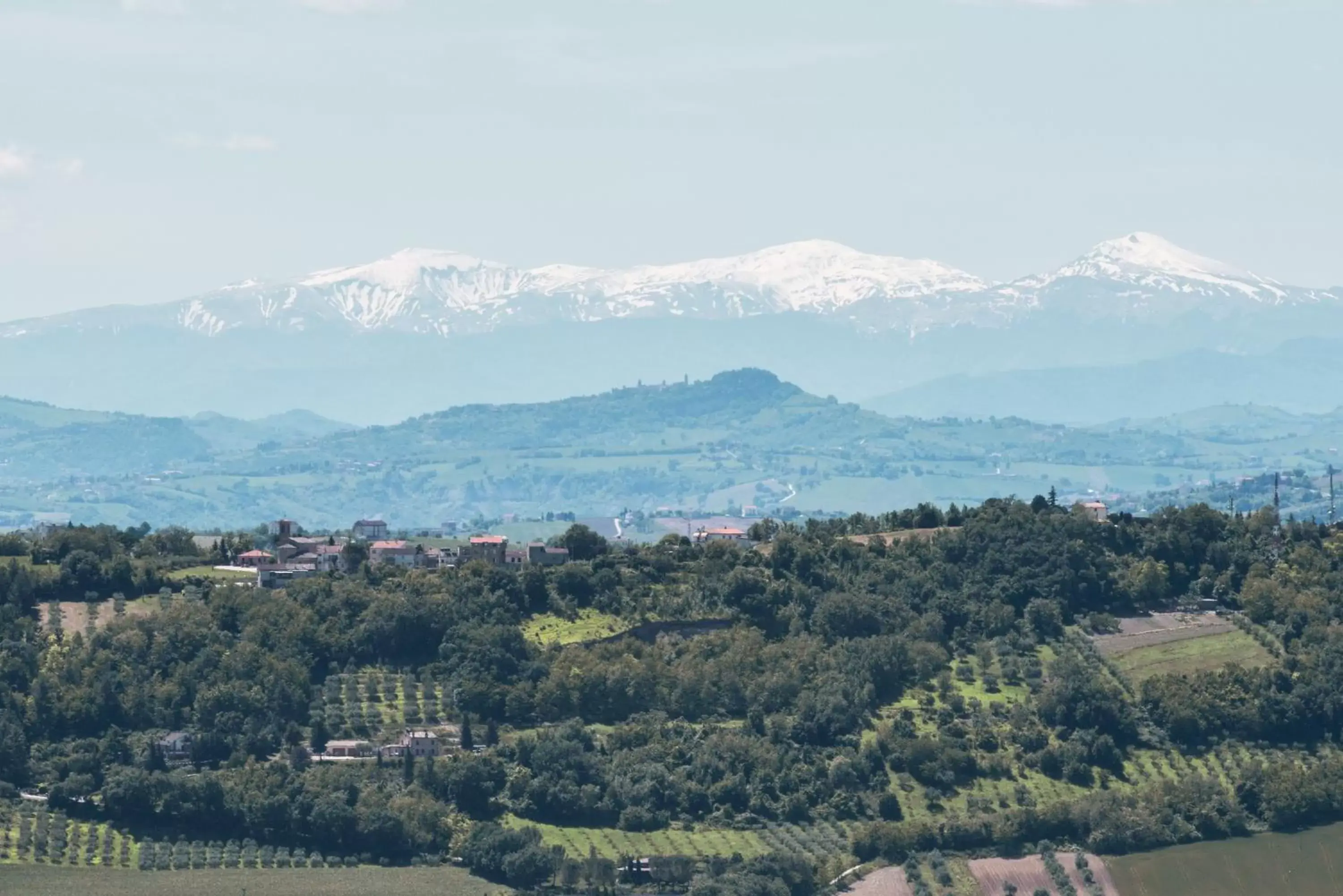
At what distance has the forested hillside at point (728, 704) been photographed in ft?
335

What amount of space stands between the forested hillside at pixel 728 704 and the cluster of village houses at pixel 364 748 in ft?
2.34

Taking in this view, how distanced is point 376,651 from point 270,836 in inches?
762

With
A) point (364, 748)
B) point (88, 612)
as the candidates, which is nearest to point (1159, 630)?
point (364, 748)

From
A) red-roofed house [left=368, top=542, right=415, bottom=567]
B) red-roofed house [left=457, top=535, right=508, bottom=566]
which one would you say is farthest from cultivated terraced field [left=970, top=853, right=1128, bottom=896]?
red-roofed house [left=457, top=535, right=508, bottom=566]

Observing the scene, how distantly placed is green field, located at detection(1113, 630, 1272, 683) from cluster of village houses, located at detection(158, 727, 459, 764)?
2968cm

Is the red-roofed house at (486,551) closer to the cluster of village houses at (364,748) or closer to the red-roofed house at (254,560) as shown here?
the red-roofed house at (254,560)

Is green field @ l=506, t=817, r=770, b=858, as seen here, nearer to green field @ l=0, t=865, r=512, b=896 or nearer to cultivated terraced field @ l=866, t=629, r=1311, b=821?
green field @ l=0, t=865, r=512, b=896

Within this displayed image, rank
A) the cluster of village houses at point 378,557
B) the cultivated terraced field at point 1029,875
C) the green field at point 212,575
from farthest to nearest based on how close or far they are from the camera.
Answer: the cluster of village houses at point 378,557, the green field at point 212,575, the cultivated terraced field at point 1029,875

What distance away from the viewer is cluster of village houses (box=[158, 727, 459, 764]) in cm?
10744

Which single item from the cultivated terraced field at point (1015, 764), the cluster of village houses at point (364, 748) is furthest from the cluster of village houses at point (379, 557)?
the cultivated terraced field at point (1015, 764)

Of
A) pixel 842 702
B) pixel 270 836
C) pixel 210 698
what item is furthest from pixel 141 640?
pixel 842 702

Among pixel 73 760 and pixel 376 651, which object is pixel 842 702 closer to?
pixel 376 651

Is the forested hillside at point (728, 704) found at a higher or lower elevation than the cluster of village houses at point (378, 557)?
lower

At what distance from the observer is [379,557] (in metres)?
143
